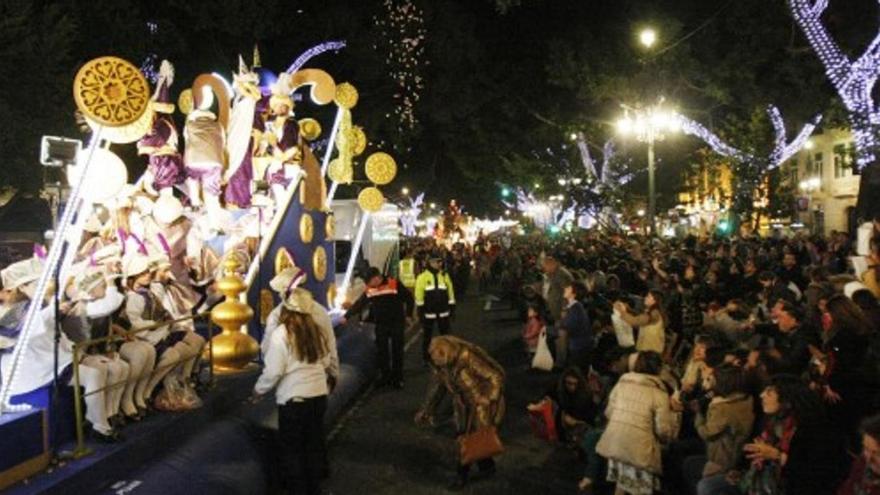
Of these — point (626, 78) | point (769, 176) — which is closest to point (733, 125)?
point (769, 176)

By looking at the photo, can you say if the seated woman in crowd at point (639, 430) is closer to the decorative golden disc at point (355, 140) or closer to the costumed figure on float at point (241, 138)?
the costumed figure on float at point (241, 138)

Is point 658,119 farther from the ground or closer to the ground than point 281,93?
farther from the ground

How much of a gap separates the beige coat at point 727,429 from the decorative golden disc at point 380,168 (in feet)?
35.8

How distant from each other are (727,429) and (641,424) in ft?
2.45

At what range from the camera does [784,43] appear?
76.6ft

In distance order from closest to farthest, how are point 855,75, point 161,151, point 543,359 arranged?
point 161,151 → point 543,359 → point 855,75

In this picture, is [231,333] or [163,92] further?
[163,92]

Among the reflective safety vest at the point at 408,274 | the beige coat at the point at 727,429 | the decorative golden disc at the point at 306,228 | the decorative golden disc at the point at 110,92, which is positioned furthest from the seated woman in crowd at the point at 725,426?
the reflective safety vest at the point at 408,274

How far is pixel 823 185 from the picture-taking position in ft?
142

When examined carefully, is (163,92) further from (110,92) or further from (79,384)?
(79,384)

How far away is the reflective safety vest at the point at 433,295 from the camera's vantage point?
1395 centimetres

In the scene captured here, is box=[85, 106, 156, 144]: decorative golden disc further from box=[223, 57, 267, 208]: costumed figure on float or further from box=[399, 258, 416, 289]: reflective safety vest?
box=[399, 258, 416, 289]: reflective safety vest

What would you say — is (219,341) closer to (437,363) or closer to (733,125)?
(437,363)

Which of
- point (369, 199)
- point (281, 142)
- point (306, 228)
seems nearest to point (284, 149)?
point (281, 142)
